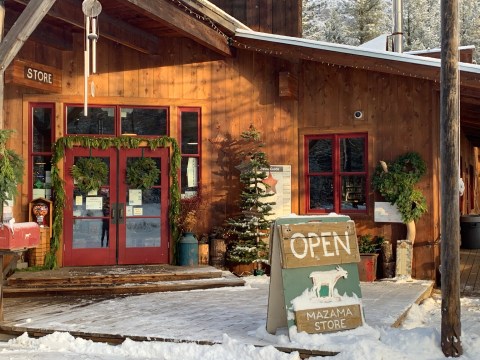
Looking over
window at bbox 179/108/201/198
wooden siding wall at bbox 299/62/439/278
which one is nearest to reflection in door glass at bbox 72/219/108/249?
window at bbox 179/108/201/198

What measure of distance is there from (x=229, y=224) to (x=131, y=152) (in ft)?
6.79

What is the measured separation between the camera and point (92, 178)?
941 centimetres

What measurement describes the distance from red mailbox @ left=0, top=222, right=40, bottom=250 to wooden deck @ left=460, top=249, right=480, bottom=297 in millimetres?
6055

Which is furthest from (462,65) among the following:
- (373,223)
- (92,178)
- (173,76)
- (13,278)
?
(13,278)

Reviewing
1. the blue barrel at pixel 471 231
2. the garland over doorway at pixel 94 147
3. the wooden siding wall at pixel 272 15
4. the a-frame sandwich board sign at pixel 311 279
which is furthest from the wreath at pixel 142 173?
the blue barrel at pixel 471 231

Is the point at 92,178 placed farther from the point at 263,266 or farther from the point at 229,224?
the point at 263,266

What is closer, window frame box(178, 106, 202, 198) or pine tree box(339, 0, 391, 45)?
window frame box(178, 106, 202, 198)

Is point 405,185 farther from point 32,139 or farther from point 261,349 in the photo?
point 32,139

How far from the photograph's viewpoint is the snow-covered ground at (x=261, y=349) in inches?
195

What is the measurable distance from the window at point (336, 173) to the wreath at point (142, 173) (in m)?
2.69

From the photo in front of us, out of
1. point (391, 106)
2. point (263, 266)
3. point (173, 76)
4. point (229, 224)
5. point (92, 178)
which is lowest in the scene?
point (263, 266)

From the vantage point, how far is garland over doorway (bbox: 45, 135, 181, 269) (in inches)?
364

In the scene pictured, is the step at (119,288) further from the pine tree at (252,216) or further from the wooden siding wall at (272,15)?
the wooden siding wall at (272,15)

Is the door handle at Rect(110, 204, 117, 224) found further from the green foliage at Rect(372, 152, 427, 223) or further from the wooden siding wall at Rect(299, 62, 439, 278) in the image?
the green foliage at Rect(372, 152, 427, 223)
